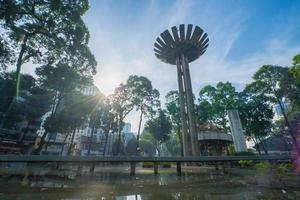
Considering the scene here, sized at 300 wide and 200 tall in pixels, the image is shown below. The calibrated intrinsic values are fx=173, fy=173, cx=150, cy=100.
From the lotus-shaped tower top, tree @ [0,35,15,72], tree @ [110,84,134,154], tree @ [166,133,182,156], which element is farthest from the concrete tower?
tree @ [166,133,182,156]

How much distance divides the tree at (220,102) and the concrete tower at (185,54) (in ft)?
24.8

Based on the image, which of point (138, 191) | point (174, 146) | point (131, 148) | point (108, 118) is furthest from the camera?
point (174, 146)

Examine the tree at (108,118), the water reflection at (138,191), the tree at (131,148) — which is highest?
the tree at (108,118)

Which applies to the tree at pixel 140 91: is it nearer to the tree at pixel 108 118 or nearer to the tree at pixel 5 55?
the tree at pixel 108 118

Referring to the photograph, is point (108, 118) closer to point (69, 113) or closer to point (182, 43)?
point (69, 113)

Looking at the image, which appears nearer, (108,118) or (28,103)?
(28,103)

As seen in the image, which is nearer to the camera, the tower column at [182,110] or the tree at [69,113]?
the tree at [69,113]

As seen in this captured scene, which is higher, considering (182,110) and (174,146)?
(182,110)

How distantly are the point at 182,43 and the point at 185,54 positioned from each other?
7.63 ft

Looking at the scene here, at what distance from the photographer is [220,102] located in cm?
3541

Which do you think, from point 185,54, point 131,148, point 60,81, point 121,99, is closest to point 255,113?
point 185,54

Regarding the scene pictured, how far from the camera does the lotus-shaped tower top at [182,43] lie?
32.1 m

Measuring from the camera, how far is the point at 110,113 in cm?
3438

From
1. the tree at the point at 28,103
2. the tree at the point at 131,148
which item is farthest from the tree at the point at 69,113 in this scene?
the tree at the point at 131,148
